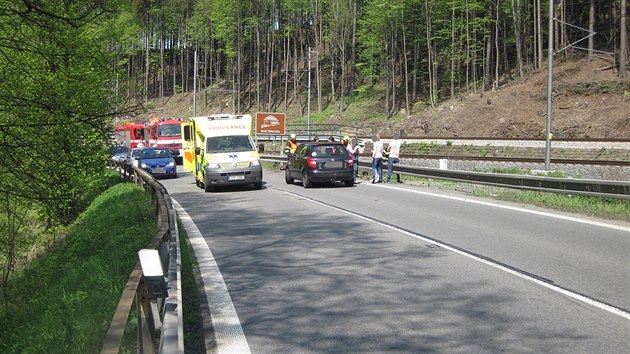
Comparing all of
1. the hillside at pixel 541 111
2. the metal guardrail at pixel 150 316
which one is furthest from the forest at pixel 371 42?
the metal guardrail at pixel 150 316

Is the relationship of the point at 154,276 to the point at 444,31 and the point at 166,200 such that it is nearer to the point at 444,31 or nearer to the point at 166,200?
the point at 166,200

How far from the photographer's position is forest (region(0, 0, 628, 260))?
10242mm

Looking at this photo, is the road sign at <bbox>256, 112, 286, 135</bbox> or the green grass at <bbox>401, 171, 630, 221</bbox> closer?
the green grass at <bbox>401, 171, 630, 221</bbox>

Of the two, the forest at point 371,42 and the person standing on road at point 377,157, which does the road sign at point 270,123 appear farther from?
the person standing on road at point 377,157

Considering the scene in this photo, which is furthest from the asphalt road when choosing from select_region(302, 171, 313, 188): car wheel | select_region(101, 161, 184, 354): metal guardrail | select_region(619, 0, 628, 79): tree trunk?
select_region(619, 0, 628, 79): tree trunk

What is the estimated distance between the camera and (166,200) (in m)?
11.1

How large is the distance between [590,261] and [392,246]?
9.71ft

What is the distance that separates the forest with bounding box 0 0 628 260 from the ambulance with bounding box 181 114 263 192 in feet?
11.1

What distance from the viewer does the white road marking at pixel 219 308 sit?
539 cm

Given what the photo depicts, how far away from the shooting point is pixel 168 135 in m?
43.5

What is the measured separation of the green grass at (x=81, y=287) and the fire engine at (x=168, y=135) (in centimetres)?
2510

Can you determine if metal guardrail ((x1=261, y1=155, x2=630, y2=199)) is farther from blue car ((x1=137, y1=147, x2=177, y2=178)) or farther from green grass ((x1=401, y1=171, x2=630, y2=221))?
blue car ((x1=137, y1=147, x2=177, y2=178))

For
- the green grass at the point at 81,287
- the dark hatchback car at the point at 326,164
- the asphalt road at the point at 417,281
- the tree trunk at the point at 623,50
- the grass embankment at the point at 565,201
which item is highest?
the tree trunk at the point at 623,50

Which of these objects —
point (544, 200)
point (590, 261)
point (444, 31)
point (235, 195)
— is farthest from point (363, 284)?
point (444, 31)
